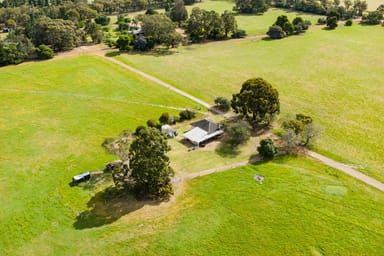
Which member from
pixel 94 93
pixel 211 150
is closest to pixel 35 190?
pixel 211 150

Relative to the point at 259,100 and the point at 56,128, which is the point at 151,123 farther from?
the point at 259,100

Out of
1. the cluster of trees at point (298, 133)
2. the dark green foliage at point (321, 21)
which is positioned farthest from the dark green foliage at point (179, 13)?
the cluster of trees at point (298, 133)

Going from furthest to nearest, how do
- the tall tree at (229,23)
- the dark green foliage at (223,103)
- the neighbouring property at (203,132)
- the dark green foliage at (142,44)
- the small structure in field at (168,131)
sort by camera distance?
the tall tree at (229,23) → the dark green foliage at (142,44) → the dark green foliage at (223,103) → the small structure in field at (168,131) → the neighbouring property at (203,132)

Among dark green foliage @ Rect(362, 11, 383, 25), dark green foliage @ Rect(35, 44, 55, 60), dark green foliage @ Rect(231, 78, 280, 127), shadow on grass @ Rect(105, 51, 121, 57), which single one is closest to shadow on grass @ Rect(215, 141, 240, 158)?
dark green foliage @ Rect(231, 78, 280, 127)

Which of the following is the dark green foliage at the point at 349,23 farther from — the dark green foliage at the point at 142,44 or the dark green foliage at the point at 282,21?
the dark green foliage at the point at 142,44

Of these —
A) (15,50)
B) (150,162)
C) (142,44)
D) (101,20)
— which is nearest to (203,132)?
(150,162)

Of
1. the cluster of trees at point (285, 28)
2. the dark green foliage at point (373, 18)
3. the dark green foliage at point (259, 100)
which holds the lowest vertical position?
the dark green foliage at point (259, 100)

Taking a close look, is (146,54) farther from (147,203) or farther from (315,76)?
(147,203)
